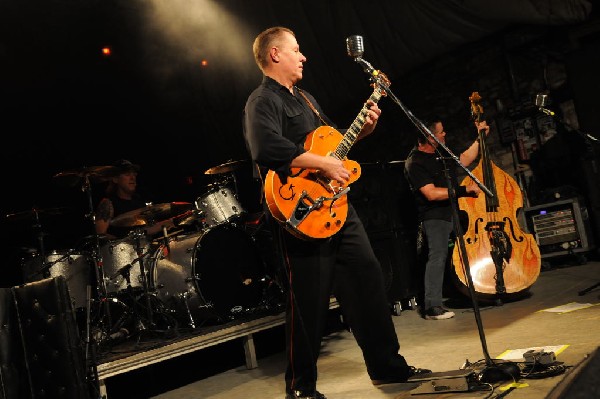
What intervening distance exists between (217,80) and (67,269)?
424 centimetres

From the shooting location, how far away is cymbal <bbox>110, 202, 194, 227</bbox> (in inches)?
238

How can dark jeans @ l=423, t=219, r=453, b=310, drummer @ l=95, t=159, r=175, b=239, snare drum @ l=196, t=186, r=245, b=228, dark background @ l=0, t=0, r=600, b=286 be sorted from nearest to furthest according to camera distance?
dark jeans @ l=423, t=219, r=453, b=310 → snare drum @ l=196, t=186, r=245, b=228 → drummer @ l=95, t=159, r=175, b=239 → dark background @ l=0, t=0, r=600, b=286

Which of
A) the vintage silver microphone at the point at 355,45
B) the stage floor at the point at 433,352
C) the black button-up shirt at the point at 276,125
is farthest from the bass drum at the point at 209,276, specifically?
the vintage silver microphone at the point at 355,45

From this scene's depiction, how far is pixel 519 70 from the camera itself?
28.6 ft

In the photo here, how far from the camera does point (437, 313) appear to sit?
6.30m

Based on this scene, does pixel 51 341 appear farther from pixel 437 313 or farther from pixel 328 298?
pixel 437 313

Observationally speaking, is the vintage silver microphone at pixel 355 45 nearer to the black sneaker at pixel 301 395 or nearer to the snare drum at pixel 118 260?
the black sneaker at pixel 301 395

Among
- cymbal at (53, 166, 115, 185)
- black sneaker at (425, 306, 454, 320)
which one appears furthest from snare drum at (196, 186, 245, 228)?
black sneaker at (425, 306, 454, 320)

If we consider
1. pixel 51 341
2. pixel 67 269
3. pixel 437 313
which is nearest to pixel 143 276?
pixel 67 269

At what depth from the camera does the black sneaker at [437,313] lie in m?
6.21

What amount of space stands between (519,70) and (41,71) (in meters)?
6.61

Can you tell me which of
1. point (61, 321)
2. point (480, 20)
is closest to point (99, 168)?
point (61, 321)

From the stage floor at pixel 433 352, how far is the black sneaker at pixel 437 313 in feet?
0.29

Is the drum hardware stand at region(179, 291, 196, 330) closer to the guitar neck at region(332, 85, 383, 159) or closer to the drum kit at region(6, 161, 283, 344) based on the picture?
the drum kit at region(6, 161, 283, 344)
